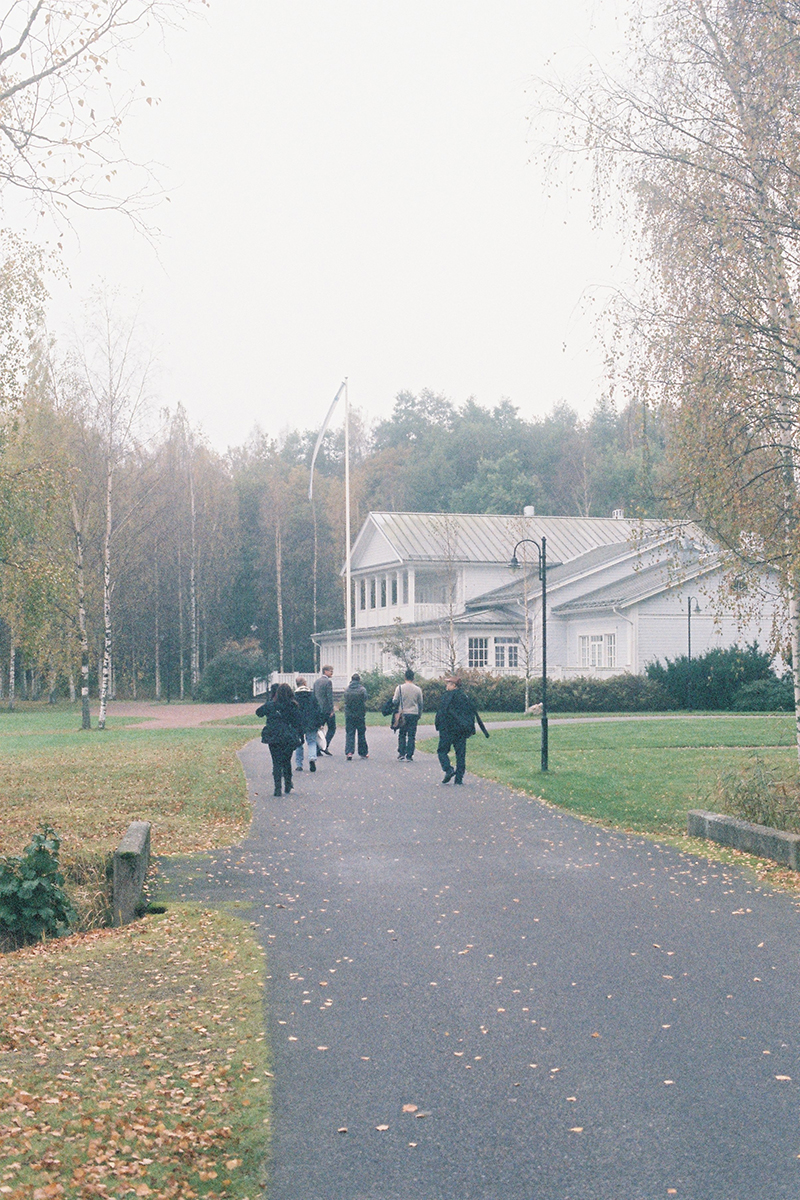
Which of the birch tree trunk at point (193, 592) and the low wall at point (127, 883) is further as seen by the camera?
the birch tree trunk at point (193, 592)

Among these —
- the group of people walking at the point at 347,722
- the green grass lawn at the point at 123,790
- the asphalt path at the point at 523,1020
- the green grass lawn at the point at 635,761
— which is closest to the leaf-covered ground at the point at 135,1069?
the asphalt path at the point at 523,1020

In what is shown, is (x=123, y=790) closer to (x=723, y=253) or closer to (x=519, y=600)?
(x=723, y=253)

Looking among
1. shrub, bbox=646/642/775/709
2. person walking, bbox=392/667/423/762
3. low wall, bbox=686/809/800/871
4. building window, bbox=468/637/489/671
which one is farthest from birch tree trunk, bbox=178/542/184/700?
low wall, bbox=686/809/800/871

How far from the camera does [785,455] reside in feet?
40.9

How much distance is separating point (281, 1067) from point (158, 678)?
6262 centimetres

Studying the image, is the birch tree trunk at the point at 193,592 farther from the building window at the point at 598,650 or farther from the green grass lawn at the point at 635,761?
the green grass lawn at the point at 635,761

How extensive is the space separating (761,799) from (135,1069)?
8685mm

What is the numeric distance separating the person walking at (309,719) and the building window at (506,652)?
2663 cm

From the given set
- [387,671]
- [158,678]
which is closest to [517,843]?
[387,671]

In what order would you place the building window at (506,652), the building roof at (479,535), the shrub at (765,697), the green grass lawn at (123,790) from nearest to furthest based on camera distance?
the green grass lawn at (123,790) → the shrub at (765,697) → the building window at (506,652) → the building roof at (479,535)

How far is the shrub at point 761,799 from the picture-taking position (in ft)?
39.9

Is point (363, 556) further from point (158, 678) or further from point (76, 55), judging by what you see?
point (76, 55)

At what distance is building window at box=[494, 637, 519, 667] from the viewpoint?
46.9m

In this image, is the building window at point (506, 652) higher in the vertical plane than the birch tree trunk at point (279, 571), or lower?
lower
